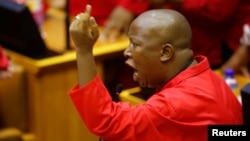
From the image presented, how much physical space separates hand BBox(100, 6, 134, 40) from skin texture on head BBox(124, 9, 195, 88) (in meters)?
0.82

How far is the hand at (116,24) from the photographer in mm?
2381

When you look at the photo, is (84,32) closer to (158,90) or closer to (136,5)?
(158,90)

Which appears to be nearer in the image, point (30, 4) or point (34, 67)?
point (34, 67)

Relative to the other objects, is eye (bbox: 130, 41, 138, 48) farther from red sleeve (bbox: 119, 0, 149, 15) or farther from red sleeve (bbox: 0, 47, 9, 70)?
red sleeve (bbox: 0, 47, 9, 70)

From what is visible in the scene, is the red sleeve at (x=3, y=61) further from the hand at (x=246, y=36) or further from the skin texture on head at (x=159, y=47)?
the skin texture on head at (x=159, y=47)

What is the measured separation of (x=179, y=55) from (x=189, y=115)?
0.14 metres

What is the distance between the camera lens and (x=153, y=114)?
140 centimetres

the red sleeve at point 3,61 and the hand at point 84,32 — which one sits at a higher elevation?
the red sleeve at point 3,61

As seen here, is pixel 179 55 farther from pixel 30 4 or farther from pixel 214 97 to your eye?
pixel 30 4

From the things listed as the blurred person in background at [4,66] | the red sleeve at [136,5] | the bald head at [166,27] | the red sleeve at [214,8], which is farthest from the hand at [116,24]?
the bald head at [166,27]

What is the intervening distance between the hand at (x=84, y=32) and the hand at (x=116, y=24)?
895 millimetres

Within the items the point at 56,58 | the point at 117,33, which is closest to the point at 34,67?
the point at 56,58

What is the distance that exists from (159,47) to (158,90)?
119 millimetres

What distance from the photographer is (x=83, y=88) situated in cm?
139
